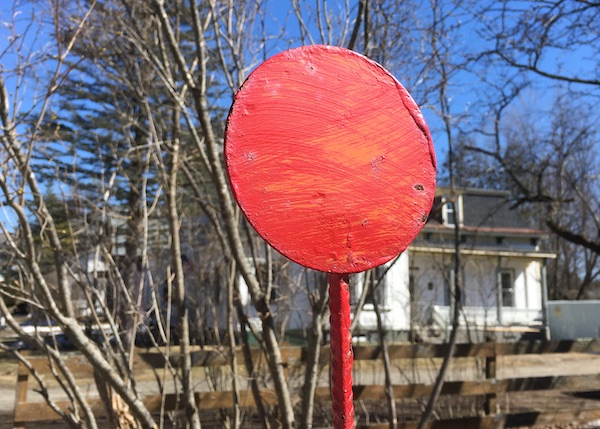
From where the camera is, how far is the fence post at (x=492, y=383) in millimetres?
6244

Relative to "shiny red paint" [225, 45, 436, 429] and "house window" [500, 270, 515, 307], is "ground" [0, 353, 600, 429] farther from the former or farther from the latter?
"house window" [500, 270, 515, 307]

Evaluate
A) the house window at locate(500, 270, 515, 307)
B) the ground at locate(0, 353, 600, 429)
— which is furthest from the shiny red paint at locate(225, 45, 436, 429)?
the house window at locate(500, 270, 515, 307)

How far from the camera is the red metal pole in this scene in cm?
143

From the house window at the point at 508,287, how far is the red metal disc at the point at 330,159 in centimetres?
2297

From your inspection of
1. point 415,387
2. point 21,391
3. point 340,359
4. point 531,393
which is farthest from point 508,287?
point 340,359

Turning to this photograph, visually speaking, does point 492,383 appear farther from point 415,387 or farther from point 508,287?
point 508,287

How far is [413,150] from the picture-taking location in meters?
1.51

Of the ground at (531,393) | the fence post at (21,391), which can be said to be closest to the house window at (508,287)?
the ground at (531,393)

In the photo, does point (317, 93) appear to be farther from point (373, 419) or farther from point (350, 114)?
point (373, 419)

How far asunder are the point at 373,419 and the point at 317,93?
677 cm

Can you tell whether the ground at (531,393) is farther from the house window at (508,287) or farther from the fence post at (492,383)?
the house window at (508,287)

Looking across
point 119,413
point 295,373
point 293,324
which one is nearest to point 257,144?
point 119,413

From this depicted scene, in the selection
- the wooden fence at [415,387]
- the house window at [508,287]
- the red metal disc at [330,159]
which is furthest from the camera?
the house window at [508,287]

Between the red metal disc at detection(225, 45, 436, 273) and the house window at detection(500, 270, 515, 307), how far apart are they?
23.0m
